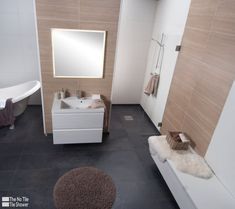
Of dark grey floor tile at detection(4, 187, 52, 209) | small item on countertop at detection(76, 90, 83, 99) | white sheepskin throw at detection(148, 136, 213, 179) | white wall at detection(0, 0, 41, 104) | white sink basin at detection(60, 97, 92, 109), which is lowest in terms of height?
dark grey floor tile at detection(4, 187, 52, 209)

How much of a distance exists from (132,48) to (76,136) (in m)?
2.10

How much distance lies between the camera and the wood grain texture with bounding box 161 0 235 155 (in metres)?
1.92

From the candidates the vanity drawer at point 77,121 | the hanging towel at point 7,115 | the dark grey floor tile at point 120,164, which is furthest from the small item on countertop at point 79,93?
the hanging towel at point 7,115

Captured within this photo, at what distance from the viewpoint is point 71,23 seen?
254 centimetres

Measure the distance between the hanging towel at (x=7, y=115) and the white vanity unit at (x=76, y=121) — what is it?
30.2 inches

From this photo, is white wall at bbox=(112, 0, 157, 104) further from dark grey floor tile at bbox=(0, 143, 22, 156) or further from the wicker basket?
dark grey floor tile at bbox=(0, 143, 22, 156)

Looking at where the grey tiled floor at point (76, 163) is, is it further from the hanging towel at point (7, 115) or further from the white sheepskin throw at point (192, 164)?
the white sheepskin throw at point (192, 164)

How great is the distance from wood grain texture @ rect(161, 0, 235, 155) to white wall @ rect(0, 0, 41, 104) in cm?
259

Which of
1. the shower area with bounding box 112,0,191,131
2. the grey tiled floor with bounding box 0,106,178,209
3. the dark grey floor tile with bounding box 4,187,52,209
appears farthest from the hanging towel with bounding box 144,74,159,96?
the dark grey floor tile with bounding box 4,187,52,209

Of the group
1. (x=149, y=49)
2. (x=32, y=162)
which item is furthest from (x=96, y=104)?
(x=149, y=49)

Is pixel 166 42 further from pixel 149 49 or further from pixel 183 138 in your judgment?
pixel 183 138

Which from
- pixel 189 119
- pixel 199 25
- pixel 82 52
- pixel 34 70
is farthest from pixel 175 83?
pixel 34 70

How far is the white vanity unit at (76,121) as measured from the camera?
8.36 ft

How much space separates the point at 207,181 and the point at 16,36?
12.0ft
